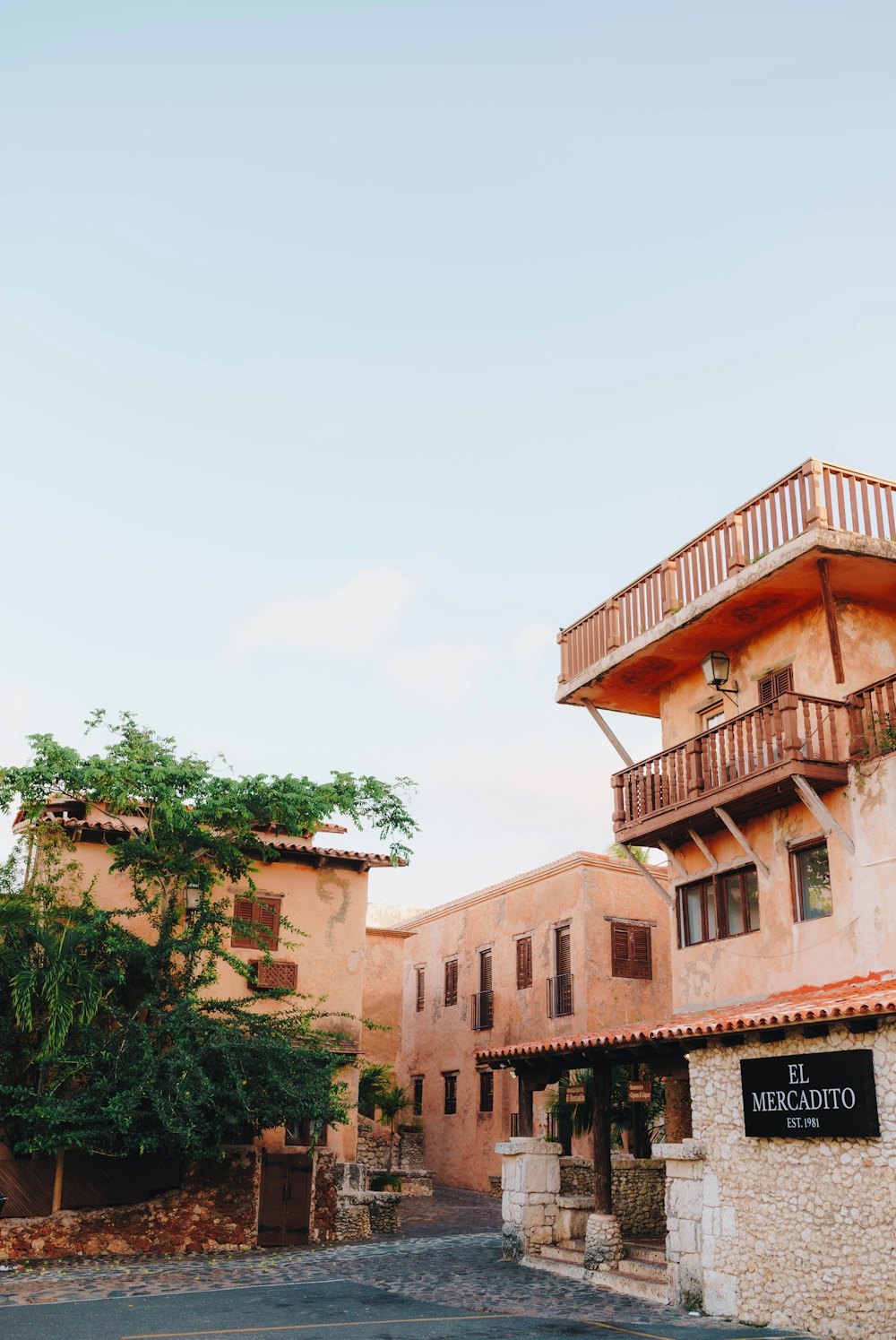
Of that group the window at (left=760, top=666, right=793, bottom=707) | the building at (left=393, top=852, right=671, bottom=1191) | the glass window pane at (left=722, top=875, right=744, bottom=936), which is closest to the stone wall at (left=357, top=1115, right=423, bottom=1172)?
the building at (left=393, top=852, right=671, bottom=1191)

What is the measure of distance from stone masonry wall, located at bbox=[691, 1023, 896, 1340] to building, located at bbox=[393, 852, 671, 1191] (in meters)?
13.1

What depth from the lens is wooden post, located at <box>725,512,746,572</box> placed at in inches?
680

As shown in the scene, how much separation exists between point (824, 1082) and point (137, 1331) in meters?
8.03

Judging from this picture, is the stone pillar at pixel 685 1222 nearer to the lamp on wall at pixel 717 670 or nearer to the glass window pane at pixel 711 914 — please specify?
the glass window pane at pixel 711 914

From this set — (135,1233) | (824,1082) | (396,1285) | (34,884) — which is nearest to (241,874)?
(34,884)

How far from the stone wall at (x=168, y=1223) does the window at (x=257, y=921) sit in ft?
13.1

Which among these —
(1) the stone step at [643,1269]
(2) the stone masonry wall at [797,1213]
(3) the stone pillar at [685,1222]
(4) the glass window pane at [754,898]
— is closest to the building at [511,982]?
(4) the glass window pane at [754,898]

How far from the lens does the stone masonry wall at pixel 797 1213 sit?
1184cm

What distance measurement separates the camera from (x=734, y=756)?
17109 mm

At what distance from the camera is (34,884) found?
20.8 metres

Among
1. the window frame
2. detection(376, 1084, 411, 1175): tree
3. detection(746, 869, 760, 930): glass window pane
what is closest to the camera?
the window frame

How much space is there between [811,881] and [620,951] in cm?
1219

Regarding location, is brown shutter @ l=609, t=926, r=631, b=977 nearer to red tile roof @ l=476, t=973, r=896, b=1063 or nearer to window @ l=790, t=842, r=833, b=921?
red tile roof @ l=476, t=973, r=896, b=1063

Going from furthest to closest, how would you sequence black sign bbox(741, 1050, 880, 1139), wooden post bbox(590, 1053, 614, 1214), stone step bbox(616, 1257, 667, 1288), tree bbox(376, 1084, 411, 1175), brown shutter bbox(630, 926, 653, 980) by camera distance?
tree bbox(376, 1084, 411, 1175)
brown shutter bbox(630, 926, 653, 980)
wooden post bbox(590, 1053, 614, 1214)
stone step bbox(616, 1257, 667, 1288)
black sign bbox(741, 1050, 880, 1139)
